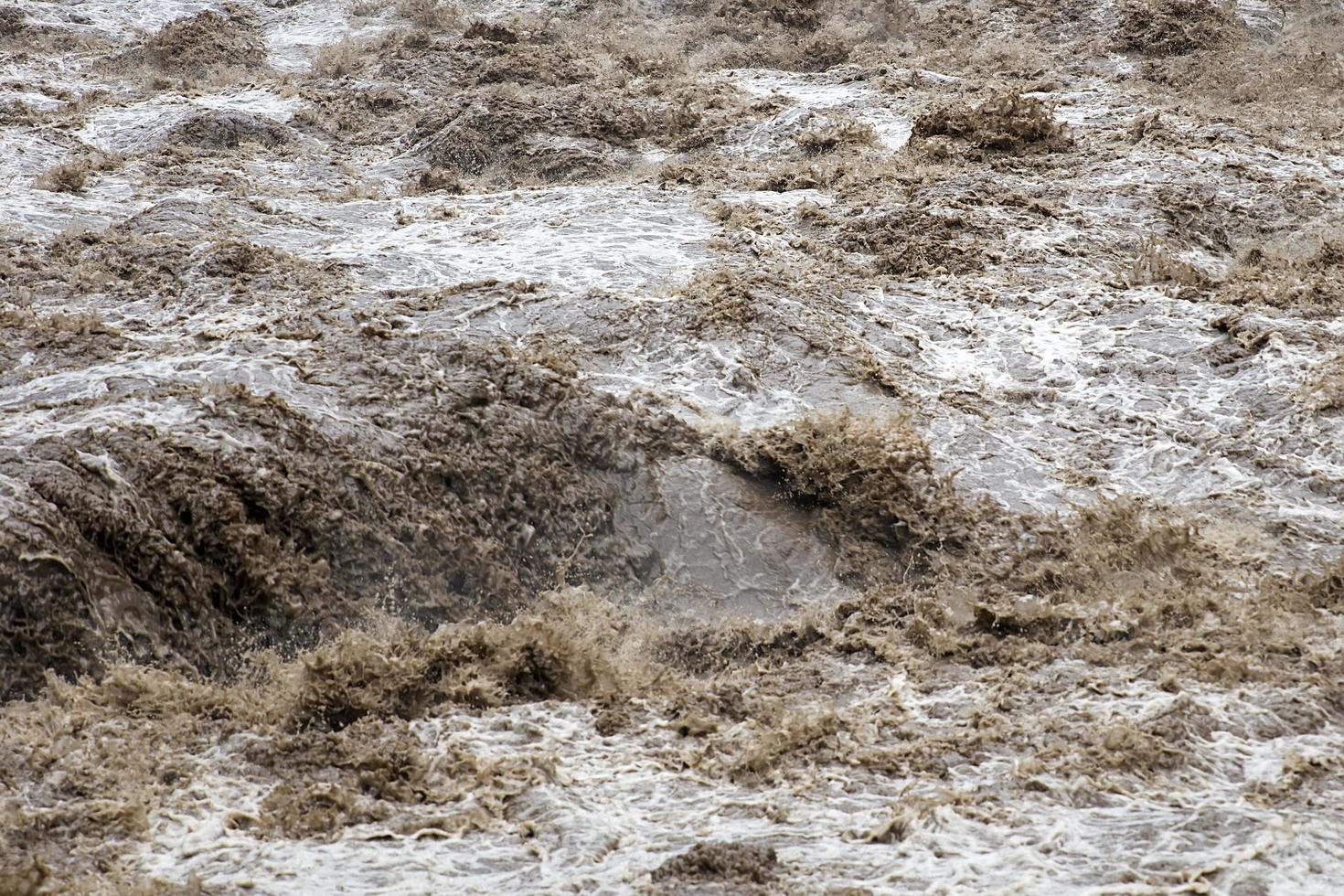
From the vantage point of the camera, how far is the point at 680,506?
8078 millimetres

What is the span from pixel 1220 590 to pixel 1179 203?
6.12 metres

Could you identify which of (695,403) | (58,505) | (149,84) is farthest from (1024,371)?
(149,84)

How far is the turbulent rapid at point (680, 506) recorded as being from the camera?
16.9ft

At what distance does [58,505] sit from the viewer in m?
6.41

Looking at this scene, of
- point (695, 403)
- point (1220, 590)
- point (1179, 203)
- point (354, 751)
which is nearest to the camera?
point (354, 751)

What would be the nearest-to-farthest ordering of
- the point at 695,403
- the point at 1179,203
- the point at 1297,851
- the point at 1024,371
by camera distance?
the point at 1297,851 < the point at 695,403 < the point at 1024,371 < the point at 1179,203

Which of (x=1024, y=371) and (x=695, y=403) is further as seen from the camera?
(x=1024, y=371)

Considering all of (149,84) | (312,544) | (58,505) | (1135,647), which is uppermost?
(149,84)

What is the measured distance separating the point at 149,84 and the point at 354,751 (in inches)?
542

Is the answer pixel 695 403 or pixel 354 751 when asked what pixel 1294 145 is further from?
pixel 354 751

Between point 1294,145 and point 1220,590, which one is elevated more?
point 1294,145

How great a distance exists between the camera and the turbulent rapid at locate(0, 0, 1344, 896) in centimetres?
516

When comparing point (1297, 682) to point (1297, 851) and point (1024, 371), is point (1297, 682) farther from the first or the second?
point (1024, 371)

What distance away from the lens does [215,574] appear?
6.76m
